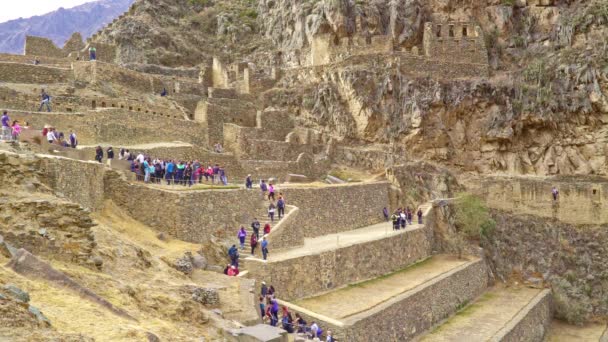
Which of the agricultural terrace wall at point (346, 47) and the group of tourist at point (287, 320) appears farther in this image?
the agricultural terrace wall at point (346, 47)

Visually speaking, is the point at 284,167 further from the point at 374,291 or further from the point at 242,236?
the point at 242,236

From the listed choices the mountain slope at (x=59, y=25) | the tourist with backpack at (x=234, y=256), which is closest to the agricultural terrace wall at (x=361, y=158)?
the tourist with backpack at (x=234, y=256)

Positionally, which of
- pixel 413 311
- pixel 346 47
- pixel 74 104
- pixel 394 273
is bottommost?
pixel 413 311

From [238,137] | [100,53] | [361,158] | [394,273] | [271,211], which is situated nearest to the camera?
[271,211]

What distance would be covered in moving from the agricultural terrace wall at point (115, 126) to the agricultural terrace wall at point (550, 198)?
58.8 ft

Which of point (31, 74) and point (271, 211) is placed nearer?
point (271, 211)

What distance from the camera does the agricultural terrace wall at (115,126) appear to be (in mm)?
23000

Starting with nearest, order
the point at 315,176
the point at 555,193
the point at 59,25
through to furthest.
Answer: the point at 315,176
the point at 555,193
the point at 59,25

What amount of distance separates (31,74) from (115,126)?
5208 mm

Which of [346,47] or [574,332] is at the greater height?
[346,47]

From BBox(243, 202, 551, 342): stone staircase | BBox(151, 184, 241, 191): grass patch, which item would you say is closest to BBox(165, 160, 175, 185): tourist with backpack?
BBox(151, 184, 241, 191): grass patch

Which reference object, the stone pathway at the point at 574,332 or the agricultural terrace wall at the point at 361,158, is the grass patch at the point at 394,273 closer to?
the stone pathway at the point at 574,332

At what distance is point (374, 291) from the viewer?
2084 cm

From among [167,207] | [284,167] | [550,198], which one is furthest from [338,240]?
[550,198]
